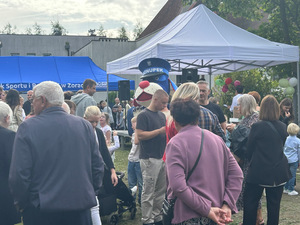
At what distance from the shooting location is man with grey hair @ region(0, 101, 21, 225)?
3.62 metres

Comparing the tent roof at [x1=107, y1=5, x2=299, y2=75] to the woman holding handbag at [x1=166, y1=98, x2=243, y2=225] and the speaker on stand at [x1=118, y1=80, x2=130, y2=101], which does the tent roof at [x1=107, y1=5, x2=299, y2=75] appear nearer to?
the speaker on stand at [x1=118, y1=80, x2=130, y2=101]

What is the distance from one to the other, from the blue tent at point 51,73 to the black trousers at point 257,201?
12.0m

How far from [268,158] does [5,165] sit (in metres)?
2.80

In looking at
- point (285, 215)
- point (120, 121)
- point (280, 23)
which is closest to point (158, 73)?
point (285, 215)

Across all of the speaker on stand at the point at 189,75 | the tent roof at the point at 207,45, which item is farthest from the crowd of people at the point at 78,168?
the speaker on stand at the point at 189,75

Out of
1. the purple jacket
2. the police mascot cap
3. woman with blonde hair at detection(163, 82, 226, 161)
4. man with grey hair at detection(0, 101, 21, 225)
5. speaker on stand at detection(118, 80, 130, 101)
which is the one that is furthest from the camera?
speaker on stand at detection(118, 80, 130, 101)

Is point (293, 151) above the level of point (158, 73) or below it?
below

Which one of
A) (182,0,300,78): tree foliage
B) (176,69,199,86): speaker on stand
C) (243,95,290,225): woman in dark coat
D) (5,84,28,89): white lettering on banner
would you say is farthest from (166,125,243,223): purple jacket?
(5,84,28,89): white lettering on banner

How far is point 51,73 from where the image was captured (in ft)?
55.8

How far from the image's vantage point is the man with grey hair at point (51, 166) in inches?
108

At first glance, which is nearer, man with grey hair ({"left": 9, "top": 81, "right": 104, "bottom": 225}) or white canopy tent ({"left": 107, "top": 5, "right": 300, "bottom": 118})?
man with grey hair ({"left": 9, "top": 81, "right": 104, "bottom": 225})

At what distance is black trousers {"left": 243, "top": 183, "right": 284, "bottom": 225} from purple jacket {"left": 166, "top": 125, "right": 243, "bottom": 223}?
1.96 meters

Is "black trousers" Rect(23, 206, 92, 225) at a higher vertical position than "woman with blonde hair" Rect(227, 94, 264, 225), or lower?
lower

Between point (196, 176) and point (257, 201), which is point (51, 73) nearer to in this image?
point (257, 201)
